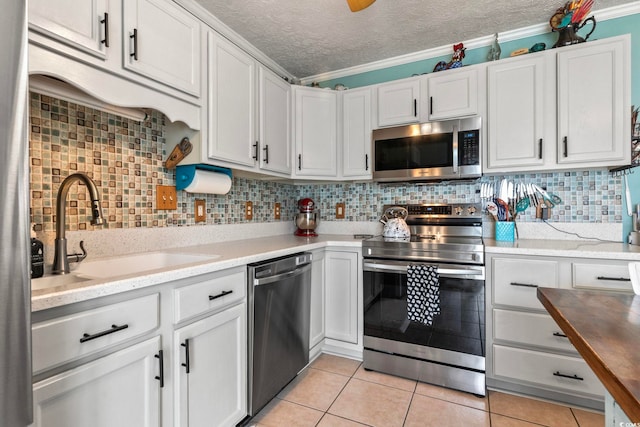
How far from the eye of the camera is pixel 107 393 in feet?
3.20

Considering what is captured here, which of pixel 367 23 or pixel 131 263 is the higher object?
pixel 367 23

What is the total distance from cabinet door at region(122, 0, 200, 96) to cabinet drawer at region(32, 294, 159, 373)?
3.36 ft

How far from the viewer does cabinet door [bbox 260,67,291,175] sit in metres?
2.27

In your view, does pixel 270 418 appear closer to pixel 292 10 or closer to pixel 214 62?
pixel 214 62

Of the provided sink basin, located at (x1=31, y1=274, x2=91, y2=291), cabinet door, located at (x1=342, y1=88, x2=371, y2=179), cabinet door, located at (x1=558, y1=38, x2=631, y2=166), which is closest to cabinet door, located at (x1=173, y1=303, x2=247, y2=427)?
sink basin, located at (x1=31, y1=274, x2=91, y2=291)

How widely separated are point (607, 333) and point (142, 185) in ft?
6.63

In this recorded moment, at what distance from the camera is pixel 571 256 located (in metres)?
1.73

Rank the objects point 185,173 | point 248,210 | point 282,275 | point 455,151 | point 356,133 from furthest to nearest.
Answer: point 356,133 → point 248,210 → point 455,151 → point 185,173 → point 282,275

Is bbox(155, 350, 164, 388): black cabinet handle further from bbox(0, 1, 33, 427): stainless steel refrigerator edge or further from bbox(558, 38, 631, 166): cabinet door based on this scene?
bbox(558, 38, 631, 166): cabinet door

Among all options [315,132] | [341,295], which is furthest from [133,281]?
[315,132]

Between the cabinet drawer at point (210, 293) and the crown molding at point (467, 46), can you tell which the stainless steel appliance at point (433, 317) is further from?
the crown molding at point (467, 46)

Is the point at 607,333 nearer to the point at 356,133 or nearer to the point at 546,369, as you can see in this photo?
the point at 546,369

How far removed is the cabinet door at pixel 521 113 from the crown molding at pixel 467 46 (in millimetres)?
400

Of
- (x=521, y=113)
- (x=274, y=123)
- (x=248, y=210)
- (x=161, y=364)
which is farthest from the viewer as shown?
(x=248, y=210)
